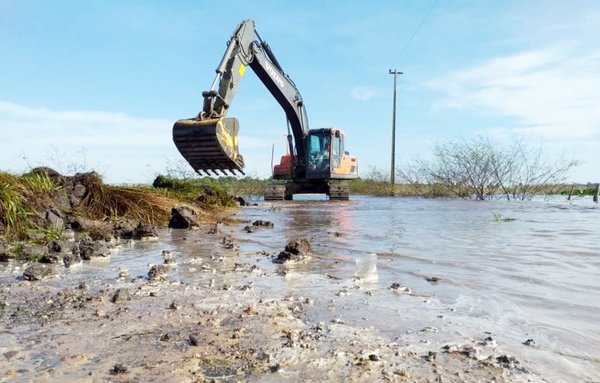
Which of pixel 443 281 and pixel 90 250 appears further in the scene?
pixel 90 250

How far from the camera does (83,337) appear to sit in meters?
2.15

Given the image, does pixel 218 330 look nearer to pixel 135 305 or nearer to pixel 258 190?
pixel 135 305

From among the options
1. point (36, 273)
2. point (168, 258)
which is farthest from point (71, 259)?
point (168, 258)

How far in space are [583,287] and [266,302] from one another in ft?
7.35

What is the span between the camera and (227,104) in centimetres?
1231

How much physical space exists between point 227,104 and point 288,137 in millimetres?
7744

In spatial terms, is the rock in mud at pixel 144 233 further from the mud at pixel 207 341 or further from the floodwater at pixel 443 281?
the mud at pixel 207 341

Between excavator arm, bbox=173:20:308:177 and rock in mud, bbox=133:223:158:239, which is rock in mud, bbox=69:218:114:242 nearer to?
rock in mud, bbox=133:223:158:239

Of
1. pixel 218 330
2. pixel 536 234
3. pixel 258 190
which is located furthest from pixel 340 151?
pixel 218 330

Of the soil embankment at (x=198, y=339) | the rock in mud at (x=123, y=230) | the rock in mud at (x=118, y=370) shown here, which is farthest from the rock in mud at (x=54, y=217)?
the rock in mud at (x=118, y=370)

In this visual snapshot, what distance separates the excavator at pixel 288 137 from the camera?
36.4 feet

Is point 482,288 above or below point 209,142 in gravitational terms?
below

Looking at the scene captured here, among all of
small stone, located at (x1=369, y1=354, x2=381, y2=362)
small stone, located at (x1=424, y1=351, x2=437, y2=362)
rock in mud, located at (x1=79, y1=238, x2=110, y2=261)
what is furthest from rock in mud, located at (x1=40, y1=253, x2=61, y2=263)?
small stone, located at (x1=424, y1=351, x2=437, y2=362)

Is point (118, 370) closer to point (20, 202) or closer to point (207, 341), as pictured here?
point (207, 341)
